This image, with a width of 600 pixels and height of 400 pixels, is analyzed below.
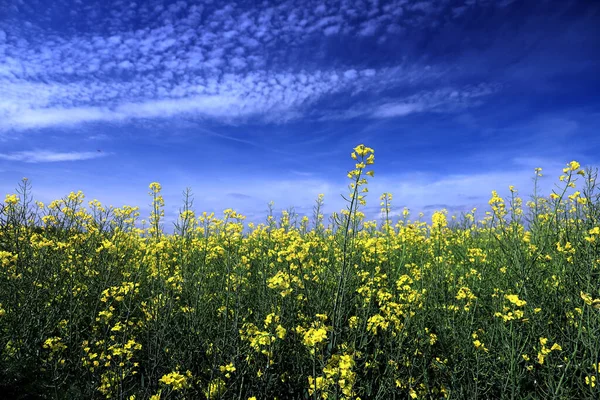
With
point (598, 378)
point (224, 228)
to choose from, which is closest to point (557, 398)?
point (598, 378)

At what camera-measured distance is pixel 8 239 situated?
439 centimetres

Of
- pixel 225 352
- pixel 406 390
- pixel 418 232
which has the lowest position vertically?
pixel 406 390

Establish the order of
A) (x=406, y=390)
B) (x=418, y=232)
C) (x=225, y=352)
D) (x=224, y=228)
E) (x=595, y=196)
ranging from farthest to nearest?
(x=418, y=232), (x=224, y=228), (x=595, y=196), (x=406, y=390), (x=225, y=352)

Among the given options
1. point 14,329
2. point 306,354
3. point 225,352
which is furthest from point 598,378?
point 14,329

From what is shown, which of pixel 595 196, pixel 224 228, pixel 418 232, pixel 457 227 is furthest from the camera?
pixel 457 227

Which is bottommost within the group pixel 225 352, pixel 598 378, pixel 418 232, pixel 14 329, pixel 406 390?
pixel 406 390

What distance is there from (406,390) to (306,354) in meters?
1.08

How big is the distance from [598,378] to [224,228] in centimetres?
435

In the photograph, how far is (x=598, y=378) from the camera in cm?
264

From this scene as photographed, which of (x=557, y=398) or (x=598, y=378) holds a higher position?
(x=598, y=378)

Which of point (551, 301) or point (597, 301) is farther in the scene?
point (551, 301)

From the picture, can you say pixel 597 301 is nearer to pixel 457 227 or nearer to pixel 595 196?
pixel 595 196

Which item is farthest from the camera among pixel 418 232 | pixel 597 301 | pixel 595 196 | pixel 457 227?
pixel 457 227

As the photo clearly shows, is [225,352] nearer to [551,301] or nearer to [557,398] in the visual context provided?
[557,398]
